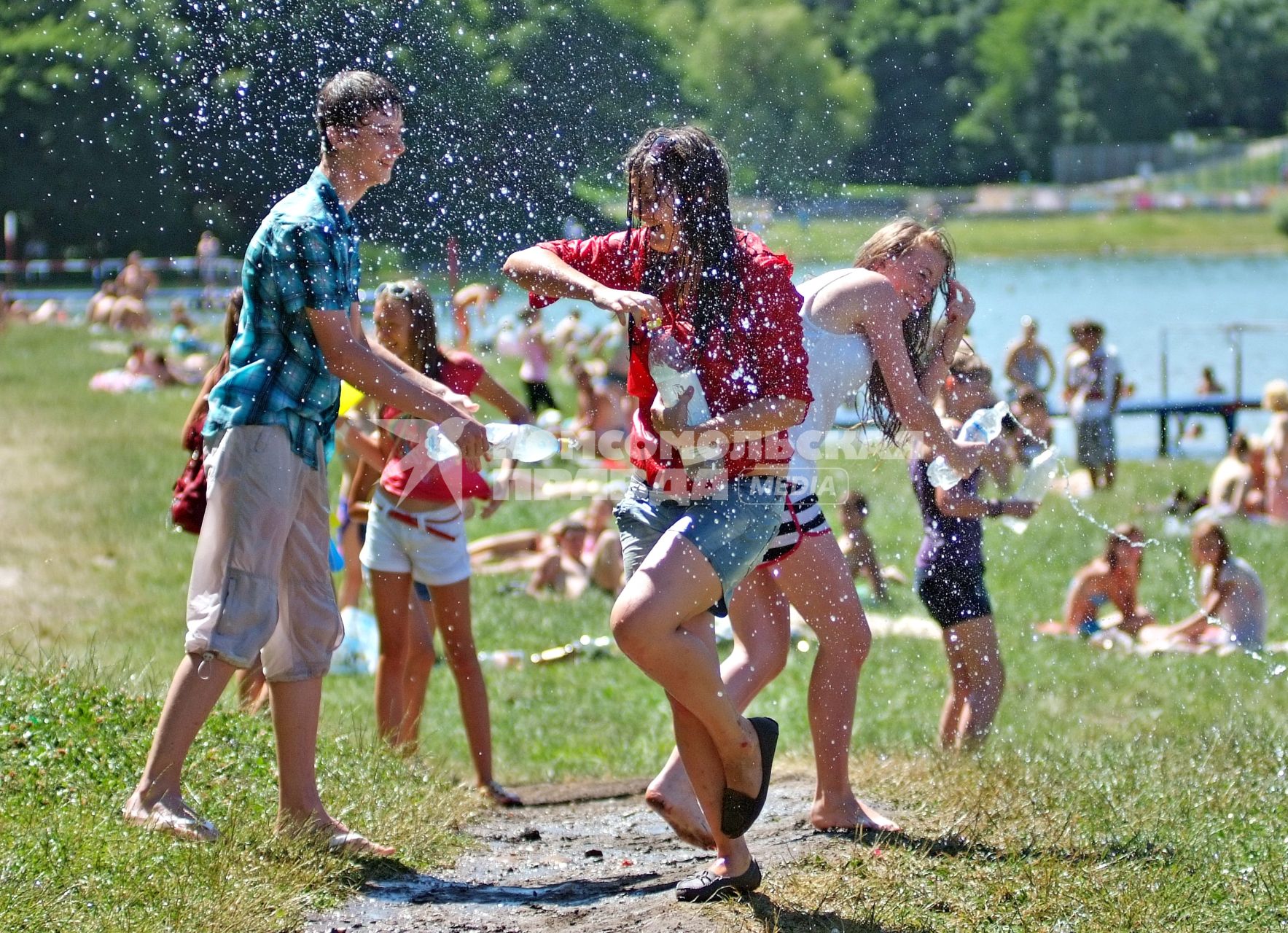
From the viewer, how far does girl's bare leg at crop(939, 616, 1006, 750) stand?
4941mm

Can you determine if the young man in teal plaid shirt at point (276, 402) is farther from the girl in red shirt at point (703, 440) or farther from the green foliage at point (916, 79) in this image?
the green foliage at point (916, 79)

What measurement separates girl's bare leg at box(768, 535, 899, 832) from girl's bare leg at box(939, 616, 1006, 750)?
833 millimetres

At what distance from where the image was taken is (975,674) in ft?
16.3

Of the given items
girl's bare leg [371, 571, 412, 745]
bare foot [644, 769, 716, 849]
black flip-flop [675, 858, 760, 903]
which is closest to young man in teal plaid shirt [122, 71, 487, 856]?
bare foot [644, 769, 716, 849]

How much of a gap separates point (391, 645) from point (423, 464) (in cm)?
62

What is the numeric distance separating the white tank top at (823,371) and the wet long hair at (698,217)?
51 centimetres

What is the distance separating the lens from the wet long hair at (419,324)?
16.1 feet

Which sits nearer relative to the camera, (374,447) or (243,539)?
(243,539)

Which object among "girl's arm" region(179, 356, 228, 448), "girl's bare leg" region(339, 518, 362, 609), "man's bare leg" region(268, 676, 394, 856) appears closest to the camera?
"man's bare leg" region(268, 676, 394, 856)

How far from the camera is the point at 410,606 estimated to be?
521 cm

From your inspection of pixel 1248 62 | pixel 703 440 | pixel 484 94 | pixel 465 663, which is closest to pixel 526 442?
pixel 703 440

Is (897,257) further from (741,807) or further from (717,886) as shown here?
(717,886)

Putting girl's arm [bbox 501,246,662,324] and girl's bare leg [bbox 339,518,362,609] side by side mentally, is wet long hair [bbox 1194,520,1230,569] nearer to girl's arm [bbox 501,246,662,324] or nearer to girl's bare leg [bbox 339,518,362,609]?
girl's bare leg [bbox 339,518,362,609]

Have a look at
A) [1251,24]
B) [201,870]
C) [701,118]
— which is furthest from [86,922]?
[1251,24]
